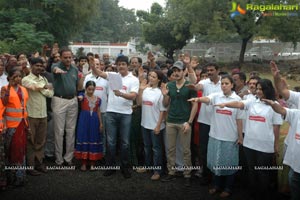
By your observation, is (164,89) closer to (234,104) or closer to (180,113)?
(180,113)

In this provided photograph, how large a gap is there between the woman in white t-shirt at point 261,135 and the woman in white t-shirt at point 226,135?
0.25 meters

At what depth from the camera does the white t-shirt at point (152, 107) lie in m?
5.26

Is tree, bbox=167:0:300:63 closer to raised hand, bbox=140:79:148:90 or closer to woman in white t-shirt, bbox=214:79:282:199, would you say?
raised hand, bbox=140:79:148:90

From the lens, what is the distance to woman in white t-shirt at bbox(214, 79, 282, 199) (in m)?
4.01

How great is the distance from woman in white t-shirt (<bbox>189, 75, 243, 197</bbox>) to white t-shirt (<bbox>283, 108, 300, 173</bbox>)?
887mm

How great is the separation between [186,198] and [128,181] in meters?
1.04

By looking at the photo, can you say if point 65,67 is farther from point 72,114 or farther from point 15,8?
point 15,8

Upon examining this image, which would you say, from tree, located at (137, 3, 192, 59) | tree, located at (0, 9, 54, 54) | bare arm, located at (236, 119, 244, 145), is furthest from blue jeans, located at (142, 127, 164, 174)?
tree, located at (137, 3, 192, 59)

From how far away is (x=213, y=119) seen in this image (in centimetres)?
468

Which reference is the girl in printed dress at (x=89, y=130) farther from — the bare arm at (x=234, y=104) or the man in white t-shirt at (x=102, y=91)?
the bare arm at (x=234, y=104)

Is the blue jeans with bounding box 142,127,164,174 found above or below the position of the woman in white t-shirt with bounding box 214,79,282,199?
below

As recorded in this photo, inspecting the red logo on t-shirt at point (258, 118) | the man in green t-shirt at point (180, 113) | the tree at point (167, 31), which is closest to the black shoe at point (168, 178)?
the man in green t-shirt at point (180, 113)

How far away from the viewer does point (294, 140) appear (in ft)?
11.7

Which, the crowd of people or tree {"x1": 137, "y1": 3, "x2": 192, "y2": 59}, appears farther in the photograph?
tree {"x1": 137, "y1": 3, "x2": 192, "y2": 59}
